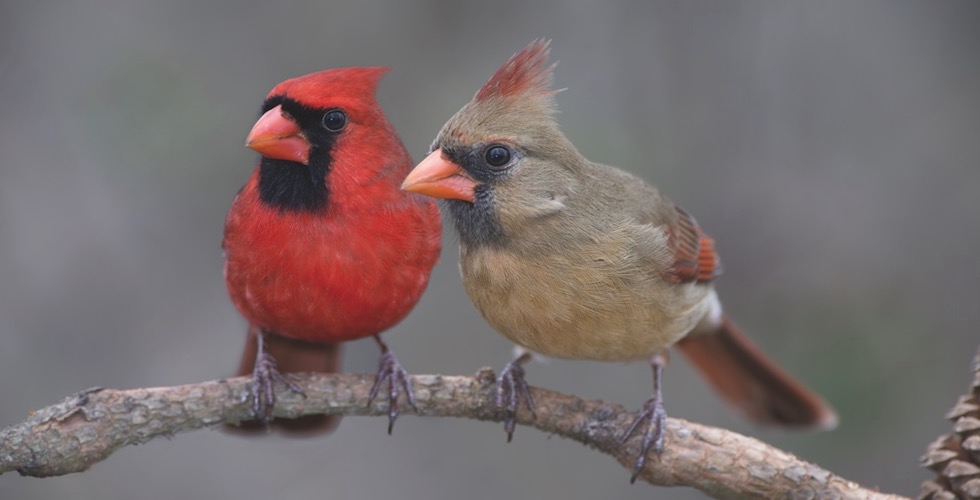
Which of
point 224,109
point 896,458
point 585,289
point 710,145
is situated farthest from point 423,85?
point 896,458

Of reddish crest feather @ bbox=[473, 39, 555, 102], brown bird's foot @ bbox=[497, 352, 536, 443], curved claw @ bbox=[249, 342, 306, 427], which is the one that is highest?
reddish crest feather @ bbox=[473, 39, 555, 102]

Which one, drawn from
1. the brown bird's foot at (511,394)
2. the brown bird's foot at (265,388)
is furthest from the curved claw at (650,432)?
the brown bird's foot at (265,388)

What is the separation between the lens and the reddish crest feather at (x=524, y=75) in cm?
322

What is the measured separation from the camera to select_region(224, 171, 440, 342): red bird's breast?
11.2 ft

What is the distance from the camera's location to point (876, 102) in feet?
17.4

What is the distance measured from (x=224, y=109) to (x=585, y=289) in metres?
2.13

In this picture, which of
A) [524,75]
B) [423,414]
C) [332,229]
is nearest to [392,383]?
[423,414]

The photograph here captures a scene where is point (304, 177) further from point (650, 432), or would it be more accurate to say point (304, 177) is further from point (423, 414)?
point (650, 432)

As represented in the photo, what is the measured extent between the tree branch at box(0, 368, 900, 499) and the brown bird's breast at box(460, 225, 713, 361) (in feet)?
0.73

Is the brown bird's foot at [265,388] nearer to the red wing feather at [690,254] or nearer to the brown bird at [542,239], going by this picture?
the brown bird at [542,239]

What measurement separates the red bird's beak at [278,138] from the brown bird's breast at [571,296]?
0.59m

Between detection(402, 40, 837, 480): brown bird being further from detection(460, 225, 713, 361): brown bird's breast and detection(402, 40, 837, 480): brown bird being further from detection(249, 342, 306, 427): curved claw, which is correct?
detection(249, 342, 306, 427): curved claw

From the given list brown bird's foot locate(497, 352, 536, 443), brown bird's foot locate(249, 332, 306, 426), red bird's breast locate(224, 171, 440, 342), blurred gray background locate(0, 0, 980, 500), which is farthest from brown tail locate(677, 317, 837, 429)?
brown bird's foot locate(249, 332, 306, 426)

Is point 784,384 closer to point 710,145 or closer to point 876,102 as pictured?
point 710,145
